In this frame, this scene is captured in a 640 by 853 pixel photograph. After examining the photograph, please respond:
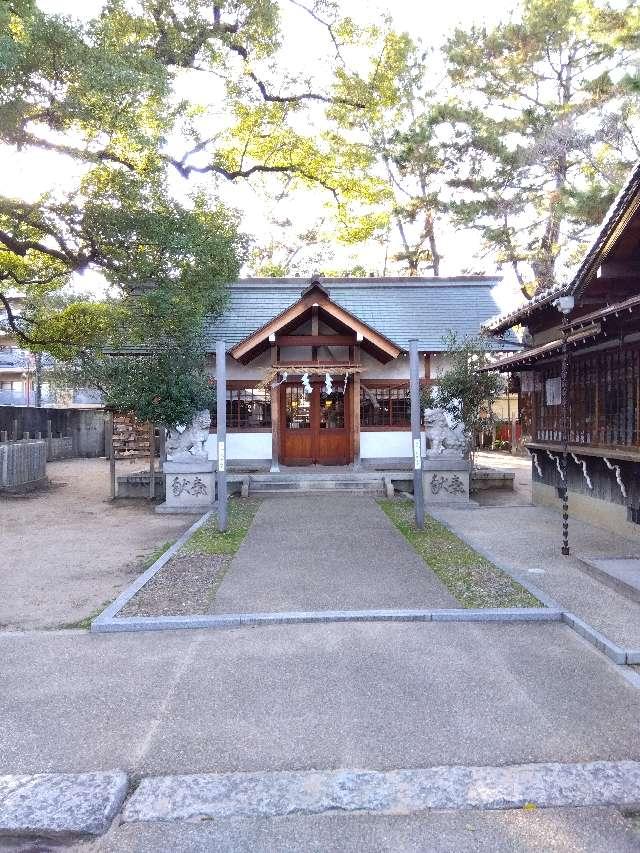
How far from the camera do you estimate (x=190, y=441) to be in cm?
1429

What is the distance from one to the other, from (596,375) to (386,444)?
788cm

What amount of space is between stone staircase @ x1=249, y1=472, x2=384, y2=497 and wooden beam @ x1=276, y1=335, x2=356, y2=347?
13.4 feet

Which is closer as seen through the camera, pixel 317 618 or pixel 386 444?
pixel 317 618

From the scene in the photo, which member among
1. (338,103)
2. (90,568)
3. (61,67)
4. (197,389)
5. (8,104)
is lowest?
(90,568)

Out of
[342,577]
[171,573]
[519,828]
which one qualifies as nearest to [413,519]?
[342,577]

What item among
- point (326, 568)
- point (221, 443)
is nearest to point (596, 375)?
point (326, 568)

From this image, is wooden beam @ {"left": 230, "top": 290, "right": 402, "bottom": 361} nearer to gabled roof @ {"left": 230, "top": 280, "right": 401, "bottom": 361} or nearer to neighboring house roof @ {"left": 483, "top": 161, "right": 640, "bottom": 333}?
gabled roof @ {"left": 230, "top": 280, "right": 401, "bottom": 361}

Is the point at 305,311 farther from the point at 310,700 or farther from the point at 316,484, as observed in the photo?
the point at 310,700

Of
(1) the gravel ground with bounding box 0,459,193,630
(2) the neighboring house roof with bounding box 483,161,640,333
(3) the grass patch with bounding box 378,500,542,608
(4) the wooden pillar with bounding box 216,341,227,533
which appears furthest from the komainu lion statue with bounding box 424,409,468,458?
(1) the gravel ground with bounding box 0,459,193,630

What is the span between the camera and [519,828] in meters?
3.01

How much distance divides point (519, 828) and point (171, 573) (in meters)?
5.69

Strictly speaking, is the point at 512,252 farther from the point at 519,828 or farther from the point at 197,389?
the point at 519,828

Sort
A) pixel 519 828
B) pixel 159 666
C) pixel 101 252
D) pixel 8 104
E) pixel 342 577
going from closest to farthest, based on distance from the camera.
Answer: pixel 519 828 < pixel 159 666 < pixel 342 577 < pixel 8 104 < pixel 101 252

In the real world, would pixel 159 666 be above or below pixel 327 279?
below
